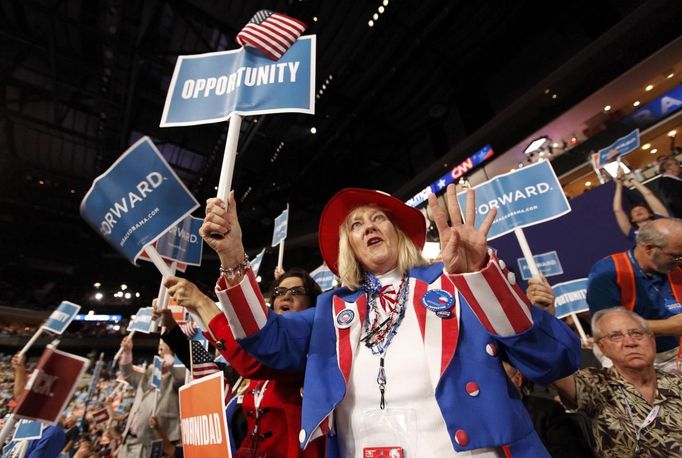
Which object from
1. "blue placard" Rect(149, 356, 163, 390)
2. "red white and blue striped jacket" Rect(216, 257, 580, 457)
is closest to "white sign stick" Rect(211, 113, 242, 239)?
"red white and blue striped jacket" Rect(216, 257, 580, 457)

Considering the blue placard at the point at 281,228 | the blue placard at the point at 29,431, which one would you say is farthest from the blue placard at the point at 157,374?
the blue placard at the point at 281,228

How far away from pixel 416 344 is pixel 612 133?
8.18 m

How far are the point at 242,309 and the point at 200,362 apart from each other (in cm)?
112

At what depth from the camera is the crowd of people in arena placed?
102 cm

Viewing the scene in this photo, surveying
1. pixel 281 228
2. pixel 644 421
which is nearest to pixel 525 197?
pixel 644 421

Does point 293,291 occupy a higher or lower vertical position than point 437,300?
higher

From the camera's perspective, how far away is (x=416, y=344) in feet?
3.92

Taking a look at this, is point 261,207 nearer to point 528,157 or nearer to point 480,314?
point 528,157

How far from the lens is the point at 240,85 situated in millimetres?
1711

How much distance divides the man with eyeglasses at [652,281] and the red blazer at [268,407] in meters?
2.22

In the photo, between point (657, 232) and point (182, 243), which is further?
point (182, 243)

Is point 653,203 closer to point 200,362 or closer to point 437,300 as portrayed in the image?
point 437,300

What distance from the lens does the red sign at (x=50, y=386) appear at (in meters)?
2.53

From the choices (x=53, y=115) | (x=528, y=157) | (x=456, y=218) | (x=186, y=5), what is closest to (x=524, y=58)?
(x=528, y=157)
